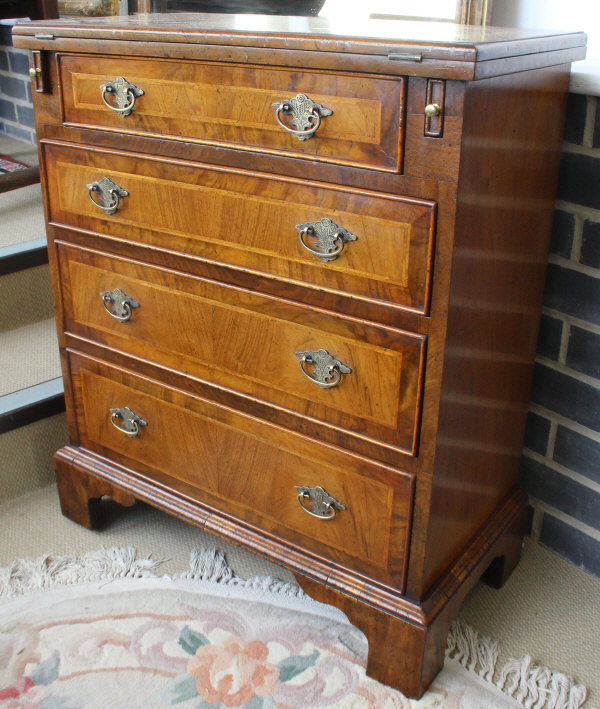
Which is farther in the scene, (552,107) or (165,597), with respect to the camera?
(165,597)

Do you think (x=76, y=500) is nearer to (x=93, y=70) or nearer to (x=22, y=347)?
(x=22, y=347)

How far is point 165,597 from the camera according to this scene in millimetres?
1476

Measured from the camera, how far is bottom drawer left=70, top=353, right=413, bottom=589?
1215 millimetres

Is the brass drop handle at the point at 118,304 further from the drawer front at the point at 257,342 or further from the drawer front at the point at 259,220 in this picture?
the drawer front at the point at 259,220

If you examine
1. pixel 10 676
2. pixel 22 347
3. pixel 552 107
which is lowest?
pixel 10 676

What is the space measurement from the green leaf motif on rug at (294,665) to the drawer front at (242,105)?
0.84 m

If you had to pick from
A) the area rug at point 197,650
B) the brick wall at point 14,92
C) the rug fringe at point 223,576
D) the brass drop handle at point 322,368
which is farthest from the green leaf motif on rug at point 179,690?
the brick wall at point 14,92

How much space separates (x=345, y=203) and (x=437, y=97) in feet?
0.62

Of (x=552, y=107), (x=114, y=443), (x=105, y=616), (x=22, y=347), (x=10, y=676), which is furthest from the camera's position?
(x=22, y=347)

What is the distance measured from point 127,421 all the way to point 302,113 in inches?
28.2

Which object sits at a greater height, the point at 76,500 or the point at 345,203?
the point at 345,203

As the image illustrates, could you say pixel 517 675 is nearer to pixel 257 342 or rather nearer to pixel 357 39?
pixel 257 342

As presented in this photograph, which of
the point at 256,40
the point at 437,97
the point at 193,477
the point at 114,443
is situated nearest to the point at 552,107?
the point at 437,97

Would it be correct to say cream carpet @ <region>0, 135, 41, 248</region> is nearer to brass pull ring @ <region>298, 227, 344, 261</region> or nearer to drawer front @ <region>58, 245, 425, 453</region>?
drawer front @ <region>58, 245, 425, 453</region>
